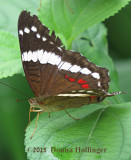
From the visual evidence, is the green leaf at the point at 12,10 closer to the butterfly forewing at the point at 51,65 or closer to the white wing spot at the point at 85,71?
the butterfly forewing at the point at 51,65

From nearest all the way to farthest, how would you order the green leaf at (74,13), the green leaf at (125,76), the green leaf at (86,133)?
1. the green leaf at (86,133)
2. the green leaf at (74,13)
3. the green leaf at (125,76)

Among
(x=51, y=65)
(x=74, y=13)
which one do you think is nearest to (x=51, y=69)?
(x=51, y=65)

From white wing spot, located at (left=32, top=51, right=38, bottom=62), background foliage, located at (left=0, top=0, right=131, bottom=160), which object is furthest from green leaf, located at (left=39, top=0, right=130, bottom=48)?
white wing spot, located at (left=32, top=51, right=38, bottom=62)

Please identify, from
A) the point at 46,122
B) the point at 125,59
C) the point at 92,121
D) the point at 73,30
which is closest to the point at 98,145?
the point at 92,121

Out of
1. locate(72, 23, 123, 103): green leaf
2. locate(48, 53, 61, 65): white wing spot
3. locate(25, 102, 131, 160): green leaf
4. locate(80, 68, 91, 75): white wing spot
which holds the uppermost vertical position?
locate(72, 23, 123, 103): green leaf

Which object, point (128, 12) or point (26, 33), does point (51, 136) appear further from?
point (128, 12)

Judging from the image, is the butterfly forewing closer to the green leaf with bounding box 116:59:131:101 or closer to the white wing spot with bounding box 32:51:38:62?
the white wing spot with bounding box 32:51:38:62

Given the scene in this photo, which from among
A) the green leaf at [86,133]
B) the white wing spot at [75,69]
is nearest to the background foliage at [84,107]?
the green leaf at [86,133]

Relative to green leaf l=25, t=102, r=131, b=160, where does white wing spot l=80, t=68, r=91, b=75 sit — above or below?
above
